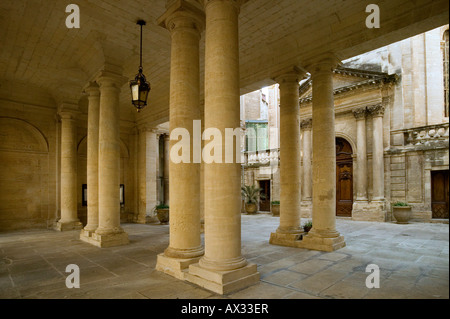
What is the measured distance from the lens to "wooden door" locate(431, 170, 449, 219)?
13.8m

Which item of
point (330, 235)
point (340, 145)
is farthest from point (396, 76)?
point (330, 235)

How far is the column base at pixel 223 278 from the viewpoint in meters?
4.53

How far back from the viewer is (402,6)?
6.46 m

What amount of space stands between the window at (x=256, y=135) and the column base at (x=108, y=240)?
22975mm

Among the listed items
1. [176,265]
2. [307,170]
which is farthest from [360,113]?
[176,265]

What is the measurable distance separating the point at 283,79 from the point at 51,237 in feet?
34.5

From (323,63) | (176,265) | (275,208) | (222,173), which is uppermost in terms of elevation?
(323,63)

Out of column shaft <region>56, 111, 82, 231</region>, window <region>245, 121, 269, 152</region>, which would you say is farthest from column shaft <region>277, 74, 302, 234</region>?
window <region>245, 121, 269, 152</region>

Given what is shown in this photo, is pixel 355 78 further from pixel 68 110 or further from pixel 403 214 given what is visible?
pixel 68 110

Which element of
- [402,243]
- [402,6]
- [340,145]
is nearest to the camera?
[402,6]

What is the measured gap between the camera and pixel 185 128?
5773 mm

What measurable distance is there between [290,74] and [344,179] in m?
10.8

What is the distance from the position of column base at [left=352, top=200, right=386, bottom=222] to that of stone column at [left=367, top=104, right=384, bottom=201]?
0.37 m

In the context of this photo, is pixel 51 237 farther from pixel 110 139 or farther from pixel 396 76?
pixel 396 76
